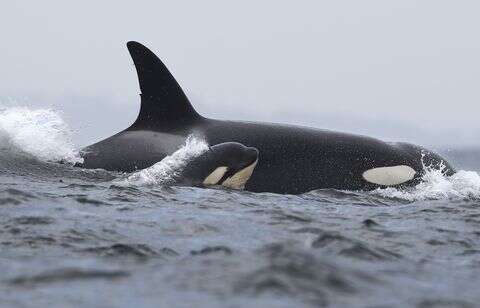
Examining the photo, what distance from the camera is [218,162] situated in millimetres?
12336

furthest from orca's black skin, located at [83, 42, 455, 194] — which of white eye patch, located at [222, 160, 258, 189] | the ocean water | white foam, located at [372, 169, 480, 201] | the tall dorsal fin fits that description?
the ocean water

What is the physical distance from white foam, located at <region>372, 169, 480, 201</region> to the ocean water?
3.82 feet

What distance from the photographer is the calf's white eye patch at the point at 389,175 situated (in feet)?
45.9

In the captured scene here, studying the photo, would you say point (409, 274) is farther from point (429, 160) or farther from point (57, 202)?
point (429, 160)

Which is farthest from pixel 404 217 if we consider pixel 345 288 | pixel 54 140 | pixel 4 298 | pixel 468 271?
pixel 54 140

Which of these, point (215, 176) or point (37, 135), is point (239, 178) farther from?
point (37, 135)

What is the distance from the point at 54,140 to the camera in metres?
14.8

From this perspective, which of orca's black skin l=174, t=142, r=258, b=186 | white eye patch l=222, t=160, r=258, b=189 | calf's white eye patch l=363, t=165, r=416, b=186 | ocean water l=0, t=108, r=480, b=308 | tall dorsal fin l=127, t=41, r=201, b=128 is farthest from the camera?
calf's white eye patch l=363, t=165, r=416, b=186

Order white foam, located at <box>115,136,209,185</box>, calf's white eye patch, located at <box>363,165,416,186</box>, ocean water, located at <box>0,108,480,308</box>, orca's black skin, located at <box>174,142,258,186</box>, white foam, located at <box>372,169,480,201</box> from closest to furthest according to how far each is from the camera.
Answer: ocean water, located at <box>0,108,480,308</box>
white foam, located at <box>115,136,209,185</box>
orca's black skin, located at <box>174,142,258,186</box>
white foam, located at <box>372,169,480,201</box>
calf's white eye patch, located at <box>363,165,416,186</box>

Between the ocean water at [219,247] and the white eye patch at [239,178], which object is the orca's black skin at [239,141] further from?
the ocean water at [219,247]

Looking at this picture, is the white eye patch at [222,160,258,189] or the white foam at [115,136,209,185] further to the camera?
the white eye patch at [222,160,258,189]

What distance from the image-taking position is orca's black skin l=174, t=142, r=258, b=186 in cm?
1218

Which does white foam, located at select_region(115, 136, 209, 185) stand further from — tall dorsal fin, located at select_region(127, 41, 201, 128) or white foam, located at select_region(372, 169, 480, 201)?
white foam, located at select_region(372, 169, 480, 201)

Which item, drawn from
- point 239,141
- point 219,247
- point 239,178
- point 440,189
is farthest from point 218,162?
point 219,247
